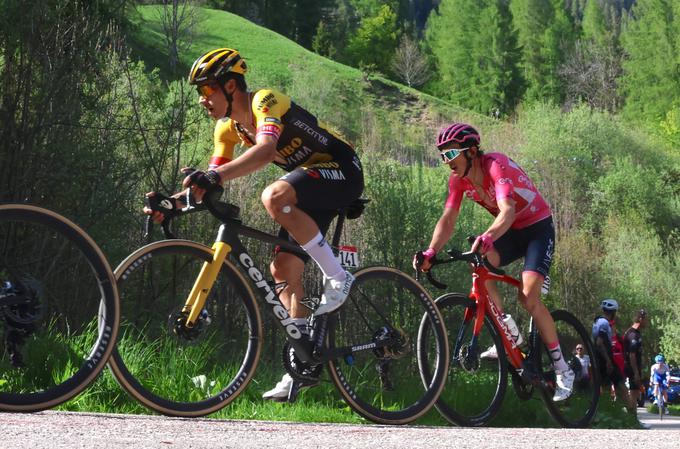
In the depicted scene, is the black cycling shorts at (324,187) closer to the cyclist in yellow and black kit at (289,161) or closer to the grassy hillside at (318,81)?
the cyclist in yellow and black kit at (289,161)

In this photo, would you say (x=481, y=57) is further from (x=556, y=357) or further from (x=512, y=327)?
(x=512, y=327)

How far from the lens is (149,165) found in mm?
17016

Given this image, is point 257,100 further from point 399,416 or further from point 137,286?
point 399,416

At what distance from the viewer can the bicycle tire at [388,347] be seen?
634 cm

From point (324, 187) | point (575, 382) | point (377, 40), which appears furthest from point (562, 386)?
point (377, 40)

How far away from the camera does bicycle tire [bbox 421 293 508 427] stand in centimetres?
723

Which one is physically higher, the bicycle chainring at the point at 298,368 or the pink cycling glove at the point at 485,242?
the pink cycling glove at the point at 485,242

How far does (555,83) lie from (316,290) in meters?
109

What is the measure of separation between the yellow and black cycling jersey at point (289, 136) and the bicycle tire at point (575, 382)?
8.89ft

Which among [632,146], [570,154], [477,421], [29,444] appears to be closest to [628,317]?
[570,154]

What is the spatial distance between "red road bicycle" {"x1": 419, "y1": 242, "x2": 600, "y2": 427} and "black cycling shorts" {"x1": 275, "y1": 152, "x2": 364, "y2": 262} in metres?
1.06

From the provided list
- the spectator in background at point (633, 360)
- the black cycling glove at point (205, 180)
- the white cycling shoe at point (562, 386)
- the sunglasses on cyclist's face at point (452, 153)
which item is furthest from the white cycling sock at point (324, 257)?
the spectator in background at point (633, 360)

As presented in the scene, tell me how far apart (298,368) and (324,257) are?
2.09 feet

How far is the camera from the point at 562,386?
8.05m
